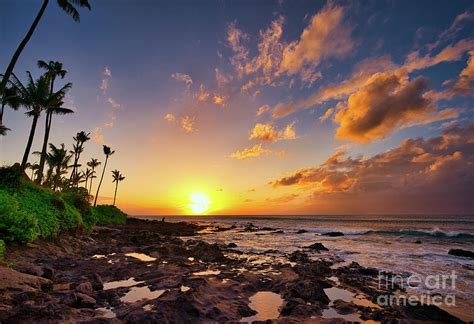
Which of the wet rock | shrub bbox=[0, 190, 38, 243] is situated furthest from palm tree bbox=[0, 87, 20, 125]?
the wet rock

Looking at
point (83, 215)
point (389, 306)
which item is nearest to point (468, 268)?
point (389, 306)

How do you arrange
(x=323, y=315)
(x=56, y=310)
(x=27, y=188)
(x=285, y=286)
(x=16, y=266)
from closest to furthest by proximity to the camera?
(x=56, y=310) → (x=323, y=315) → (x=285, y=286) → (x=16, y=266) → (x=27, y=188)

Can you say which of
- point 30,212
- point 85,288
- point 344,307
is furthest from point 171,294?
point 30,212

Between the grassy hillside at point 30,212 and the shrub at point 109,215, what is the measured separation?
26379mm

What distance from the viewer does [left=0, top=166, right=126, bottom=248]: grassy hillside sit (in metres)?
11.8

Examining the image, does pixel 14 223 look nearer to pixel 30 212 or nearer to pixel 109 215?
pixel 30 212

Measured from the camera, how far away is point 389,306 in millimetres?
7602

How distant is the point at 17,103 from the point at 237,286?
98.7 ft

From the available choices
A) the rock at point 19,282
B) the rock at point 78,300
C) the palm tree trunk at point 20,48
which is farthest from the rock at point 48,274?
the palm tree trunk at point 20,48

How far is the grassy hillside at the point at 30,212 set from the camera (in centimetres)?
1178

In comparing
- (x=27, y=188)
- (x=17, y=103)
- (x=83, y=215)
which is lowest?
(x=83, y=215)

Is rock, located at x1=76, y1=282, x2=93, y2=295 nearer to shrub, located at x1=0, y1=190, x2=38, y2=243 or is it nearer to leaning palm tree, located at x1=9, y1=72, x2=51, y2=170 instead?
shrub, located at x1=0, y1=190, x2=38, y2=243

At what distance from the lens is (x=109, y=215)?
160 ft

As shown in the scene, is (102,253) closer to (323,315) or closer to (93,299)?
(93,299)
